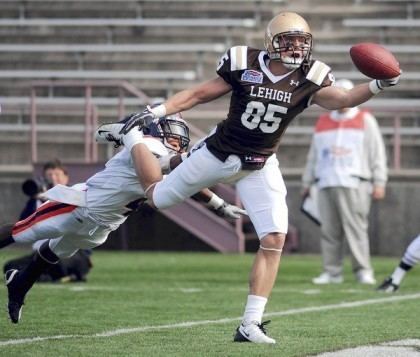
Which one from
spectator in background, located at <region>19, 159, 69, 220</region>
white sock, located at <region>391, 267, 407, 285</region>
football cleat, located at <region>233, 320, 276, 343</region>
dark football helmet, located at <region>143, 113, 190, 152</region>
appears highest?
dark football helmet, located at <region>143, 113, 190, 152</region>

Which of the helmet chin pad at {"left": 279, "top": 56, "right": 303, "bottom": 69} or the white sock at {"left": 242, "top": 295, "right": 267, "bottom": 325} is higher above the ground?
the helmet chin pad at {"left": 279, "top": 56, "right": 303, "bottom": 69}

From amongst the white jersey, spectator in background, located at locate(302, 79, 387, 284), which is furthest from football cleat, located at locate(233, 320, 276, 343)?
spectator in background, located at locate(302, 79, 387, 284)

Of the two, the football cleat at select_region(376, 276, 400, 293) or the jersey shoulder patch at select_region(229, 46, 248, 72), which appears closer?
the jersey shoulder patch at select_region(229, 46, 248, 72)

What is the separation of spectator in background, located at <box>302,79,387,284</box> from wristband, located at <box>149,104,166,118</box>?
4559 millimetres

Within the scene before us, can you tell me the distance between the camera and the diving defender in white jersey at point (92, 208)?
6961mm

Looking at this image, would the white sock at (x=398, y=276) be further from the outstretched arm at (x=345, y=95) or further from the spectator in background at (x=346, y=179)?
the outstretched arm at (x=345, y=95)

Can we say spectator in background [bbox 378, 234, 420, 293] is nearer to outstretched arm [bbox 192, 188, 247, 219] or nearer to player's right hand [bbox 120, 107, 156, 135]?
→ outstretched arm [bbox 192, 188, 247, 219]

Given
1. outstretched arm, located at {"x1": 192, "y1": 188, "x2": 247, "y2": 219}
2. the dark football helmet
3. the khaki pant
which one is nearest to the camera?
outstretched arm, located at {"x1": 192, "y1": 188, "x2": 247, "y2": 219}

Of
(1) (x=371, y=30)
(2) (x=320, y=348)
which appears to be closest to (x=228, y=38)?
(1) (x=371, y=30)

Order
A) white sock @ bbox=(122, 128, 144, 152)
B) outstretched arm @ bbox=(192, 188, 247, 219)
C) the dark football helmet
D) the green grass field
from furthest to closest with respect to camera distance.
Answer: the dark football helmet, outstretched arm @ bbox=(192, 188, 247, 219), white sock @ bbox=(122, 128, 144, 152), the green grass field

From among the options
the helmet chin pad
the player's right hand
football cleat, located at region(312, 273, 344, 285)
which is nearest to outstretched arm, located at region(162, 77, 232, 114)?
the player's right hand

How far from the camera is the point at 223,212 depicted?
7105 millimetres

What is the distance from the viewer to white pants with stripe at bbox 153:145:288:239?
21.0 ft

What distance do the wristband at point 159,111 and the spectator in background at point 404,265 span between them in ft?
11.7
